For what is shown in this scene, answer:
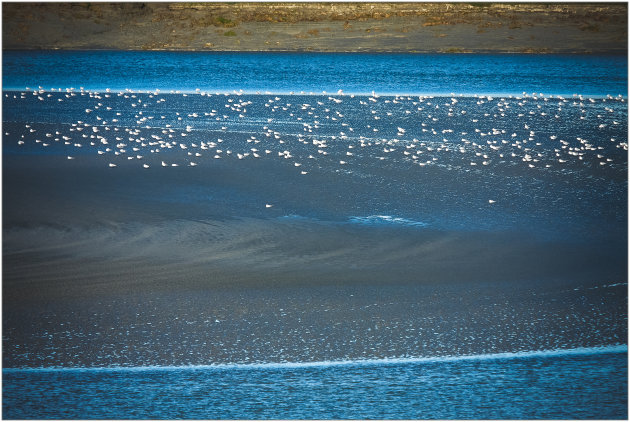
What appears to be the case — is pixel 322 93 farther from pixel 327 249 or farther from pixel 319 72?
pixel 327 249

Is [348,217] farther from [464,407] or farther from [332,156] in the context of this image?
[464,407]

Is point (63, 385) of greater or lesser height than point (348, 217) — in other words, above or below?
below

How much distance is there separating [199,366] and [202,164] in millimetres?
5627

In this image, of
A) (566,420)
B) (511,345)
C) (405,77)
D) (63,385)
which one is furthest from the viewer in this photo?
(405,77)

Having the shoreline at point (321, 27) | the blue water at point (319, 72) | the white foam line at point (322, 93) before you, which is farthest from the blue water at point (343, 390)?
the shoreline at point (321, 27)

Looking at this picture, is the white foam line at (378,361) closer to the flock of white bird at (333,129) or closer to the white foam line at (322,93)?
the flock of white bird at (333,129)

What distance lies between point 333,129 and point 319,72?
35.6 ft

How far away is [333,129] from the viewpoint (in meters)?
12.6

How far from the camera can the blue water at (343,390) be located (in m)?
3.99

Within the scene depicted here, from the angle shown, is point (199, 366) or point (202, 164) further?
point (202, 164)

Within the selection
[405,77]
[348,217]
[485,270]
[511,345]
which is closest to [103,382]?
[511,345]

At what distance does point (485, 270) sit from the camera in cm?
611

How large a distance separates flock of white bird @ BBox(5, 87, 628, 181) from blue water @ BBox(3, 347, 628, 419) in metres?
5.30

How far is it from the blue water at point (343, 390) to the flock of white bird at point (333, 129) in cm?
530
